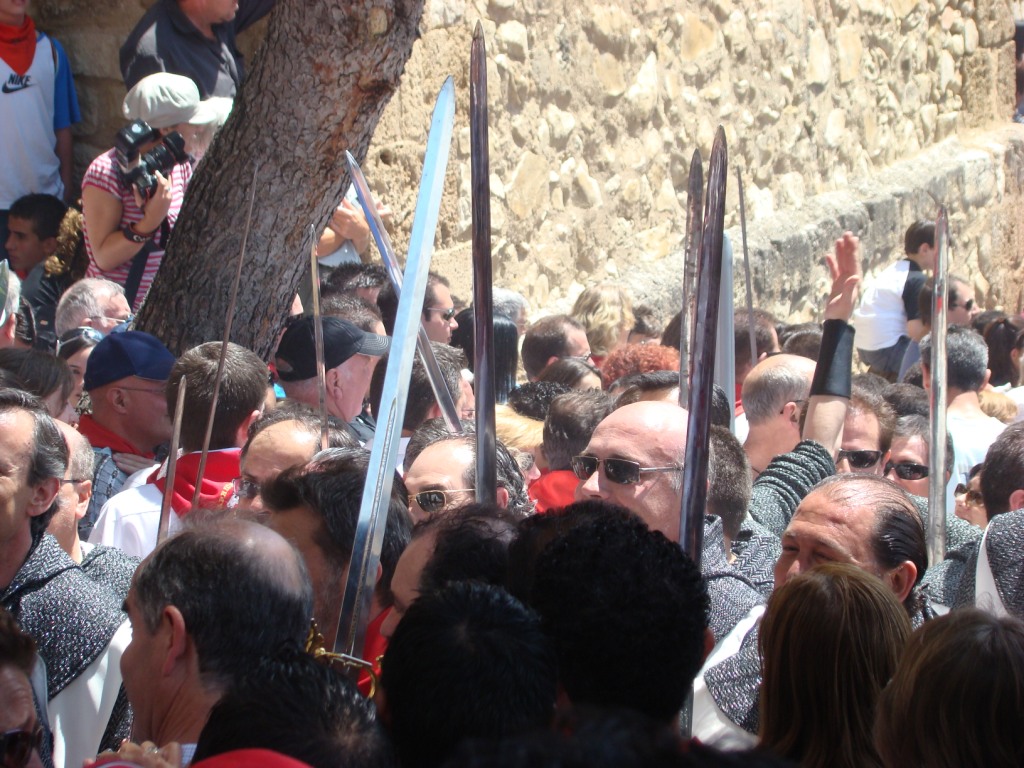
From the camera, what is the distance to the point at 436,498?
2688 millimetres

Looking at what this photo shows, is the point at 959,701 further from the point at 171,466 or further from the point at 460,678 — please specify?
the point at 171,466

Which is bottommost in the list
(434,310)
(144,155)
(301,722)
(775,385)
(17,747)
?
(17,747)

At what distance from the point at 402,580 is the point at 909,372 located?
3.28 metres

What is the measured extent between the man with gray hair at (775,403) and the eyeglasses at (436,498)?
47.3 inches

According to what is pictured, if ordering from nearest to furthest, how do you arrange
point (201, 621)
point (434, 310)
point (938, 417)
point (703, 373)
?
point (201, 621), point (703, 373), point (938, 417), point (434, 310)

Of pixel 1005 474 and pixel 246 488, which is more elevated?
pixel 1005 474

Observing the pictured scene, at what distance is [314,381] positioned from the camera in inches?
147

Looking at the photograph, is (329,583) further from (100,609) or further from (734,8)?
(734,8)

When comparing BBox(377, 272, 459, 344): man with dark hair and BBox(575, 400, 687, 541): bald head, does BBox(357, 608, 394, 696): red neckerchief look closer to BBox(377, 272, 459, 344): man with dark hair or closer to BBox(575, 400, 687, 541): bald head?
BBox(575, 400, 687, 541): bald head

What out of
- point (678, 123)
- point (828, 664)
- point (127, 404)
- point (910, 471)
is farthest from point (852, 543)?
point (678, 123)

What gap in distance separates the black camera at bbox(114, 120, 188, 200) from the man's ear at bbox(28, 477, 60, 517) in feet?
7.19

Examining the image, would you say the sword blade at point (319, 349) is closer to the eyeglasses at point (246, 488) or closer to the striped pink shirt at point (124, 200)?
the eyeglasses at point (246, 488)

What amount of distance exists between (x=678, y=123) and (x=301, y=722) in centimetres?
647

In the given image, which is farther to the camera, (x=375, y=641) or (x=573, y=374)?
(x=573, y=374)
